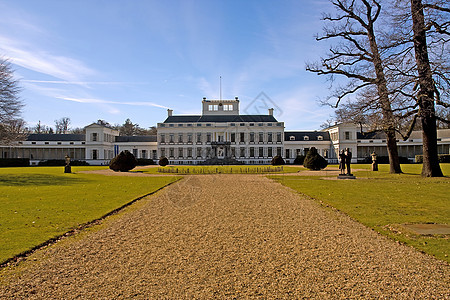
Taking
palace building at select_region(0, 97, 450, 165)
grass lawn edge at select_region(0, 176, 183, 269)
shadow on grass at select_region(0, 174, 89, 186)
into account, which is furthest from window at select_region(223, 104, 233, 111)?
grass lawn edge at select_region(0, 176, 183, 269)

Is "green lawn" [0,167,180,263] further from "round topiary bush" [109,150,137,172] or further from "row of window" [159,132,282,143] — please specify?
"row of window" [159,132,282,143]

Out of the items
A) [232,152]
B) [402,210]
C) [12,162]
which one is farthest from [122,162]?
[232,152]

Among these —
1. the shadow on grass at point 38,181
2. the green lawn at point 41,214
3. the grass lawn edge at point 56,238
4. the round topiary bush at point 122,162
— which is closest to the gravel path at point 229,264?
the grass lawn edge at point 56,238

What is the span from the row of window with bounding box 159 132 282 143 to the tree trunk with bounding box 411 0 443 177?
126 ft

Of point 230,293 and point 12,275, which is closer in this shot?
point 230,293

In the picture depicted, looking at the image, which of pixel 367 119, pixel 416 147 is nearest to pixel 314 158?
pixel 367 119

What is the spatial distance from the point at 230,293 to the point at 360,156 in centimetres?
5693

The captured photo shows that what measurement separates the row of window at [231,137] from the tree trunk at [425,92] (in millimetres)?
38457

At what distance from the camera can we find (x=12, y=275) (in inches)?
159

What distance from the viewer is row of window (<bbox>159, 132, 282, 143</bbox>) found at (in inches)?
2170

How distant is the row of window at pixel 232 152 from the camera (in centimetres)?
5497

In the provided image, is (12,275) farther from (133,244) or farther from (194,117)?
(194,117)

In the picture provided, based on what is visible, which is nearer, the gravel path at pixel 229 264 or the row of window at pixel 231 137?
the gravel path at pixel 229 264

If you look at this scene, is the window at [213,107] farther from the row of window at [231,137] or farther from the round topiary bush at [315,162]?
the round topiary bush at [315,162]
